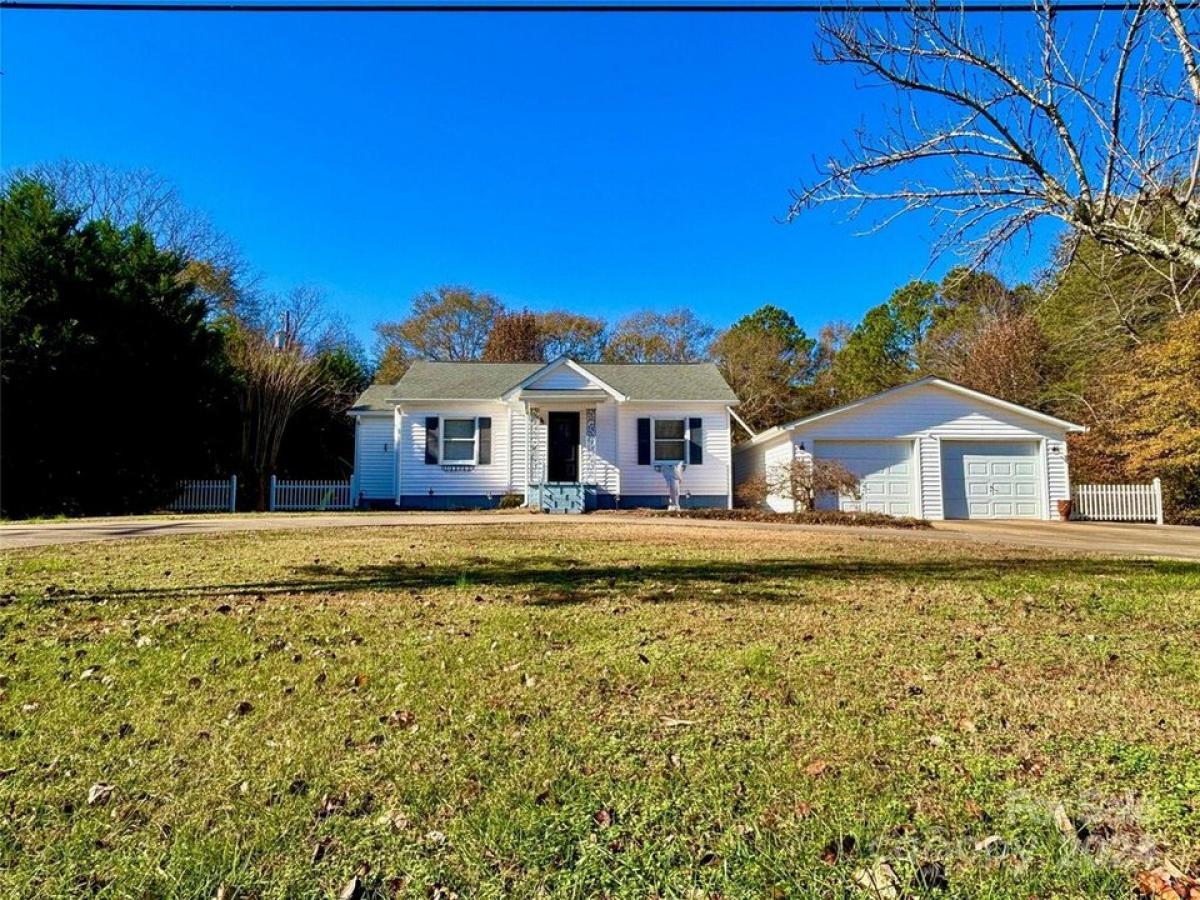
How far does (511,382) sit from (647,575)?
14.4 m

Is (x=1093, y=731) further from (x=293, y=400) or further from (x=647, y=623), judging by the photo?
(x=293, y=400)

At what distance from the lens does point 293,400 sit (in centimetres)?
2100

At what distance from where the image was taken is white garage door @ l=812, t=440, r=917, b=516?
17.8 meters

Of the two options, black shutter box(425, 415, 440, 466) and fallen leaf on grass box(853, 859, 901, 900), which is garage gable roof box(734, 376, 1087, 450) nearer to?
black shutter box(425, 415, 440, 466)

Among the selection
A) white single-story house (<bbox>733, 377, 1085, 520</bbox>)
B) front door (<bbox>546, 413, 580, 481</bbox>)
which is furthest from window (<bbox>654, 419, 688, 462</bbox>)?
white single-story house (<bbox>733, 377, 1085, 520</bbox>)

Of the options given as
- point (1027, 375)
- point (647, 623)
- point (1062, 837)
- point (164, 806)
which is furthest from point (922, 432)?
point (164, 806)

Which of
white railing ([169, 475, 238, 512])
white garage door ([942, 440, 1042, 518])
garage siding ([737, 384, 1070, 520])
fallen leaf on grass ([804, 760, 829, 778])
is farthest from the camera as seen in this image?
white railing ([169, 475, 238, 512])

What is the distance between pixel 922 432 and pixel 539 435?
10.8 metres

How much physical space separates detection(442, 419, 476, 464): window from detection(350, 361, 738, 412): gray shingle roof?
80 cm

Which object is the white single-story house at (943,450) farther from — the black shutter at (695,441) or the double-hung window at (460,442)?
the double-hung window at (460,442)

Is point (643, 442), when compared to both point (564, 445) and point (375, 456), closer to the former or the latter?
point (564, 445)

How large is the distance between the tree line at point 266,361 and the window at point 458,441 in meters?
5.88

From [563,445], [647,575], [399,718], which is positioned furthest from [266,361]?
[399,718]

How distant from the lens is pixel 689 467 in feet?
62.6
